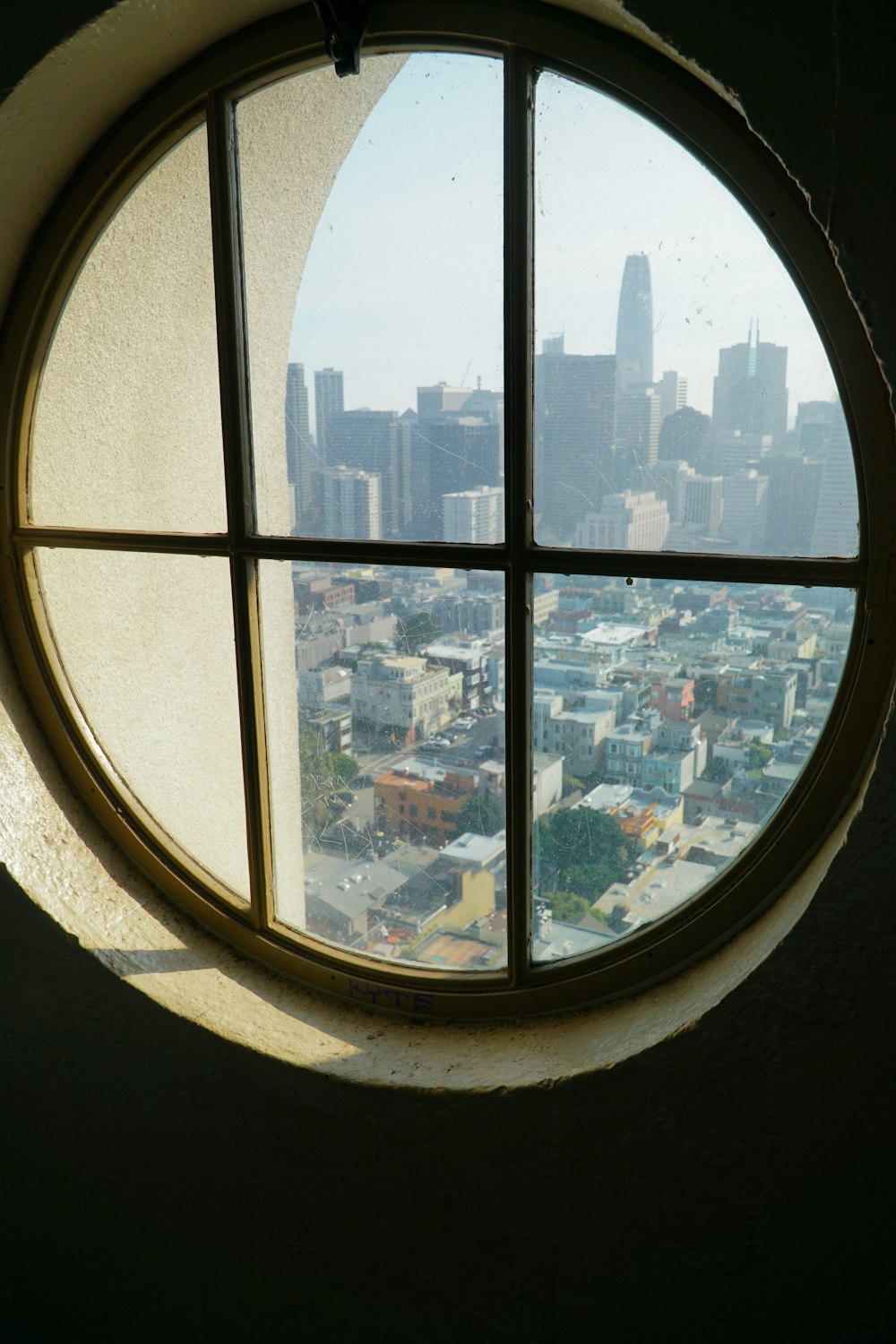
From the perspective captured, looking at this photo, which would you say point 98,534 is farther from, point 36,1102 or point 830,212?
point 830,212

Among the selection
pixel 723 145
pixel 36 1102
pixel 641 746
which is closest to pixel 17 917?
pixel 36 1102

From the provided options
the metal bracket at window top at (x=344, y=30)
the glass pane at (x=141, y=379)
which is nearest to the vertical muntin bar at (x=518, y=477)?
the metal bracket at window top at (x=344, y=30)

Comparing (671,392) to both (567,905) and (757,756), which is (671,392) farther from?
(567,905)

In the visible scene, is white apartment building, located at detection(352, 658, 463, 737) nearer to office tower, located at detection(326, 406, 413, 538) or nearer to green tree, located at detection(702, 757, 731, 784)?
office tower, located at detection(326, 406, 413, 538)

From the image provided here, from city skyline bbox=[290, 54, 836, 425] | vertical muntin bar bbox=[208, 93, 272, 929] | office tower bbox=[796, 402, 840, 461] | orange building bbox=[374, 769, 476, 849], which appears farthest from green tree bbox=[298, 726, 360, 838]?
office tower bbox=[796, 402, 840, 461]

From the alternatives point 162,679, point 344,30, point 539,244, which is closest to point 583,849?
point 539,244
